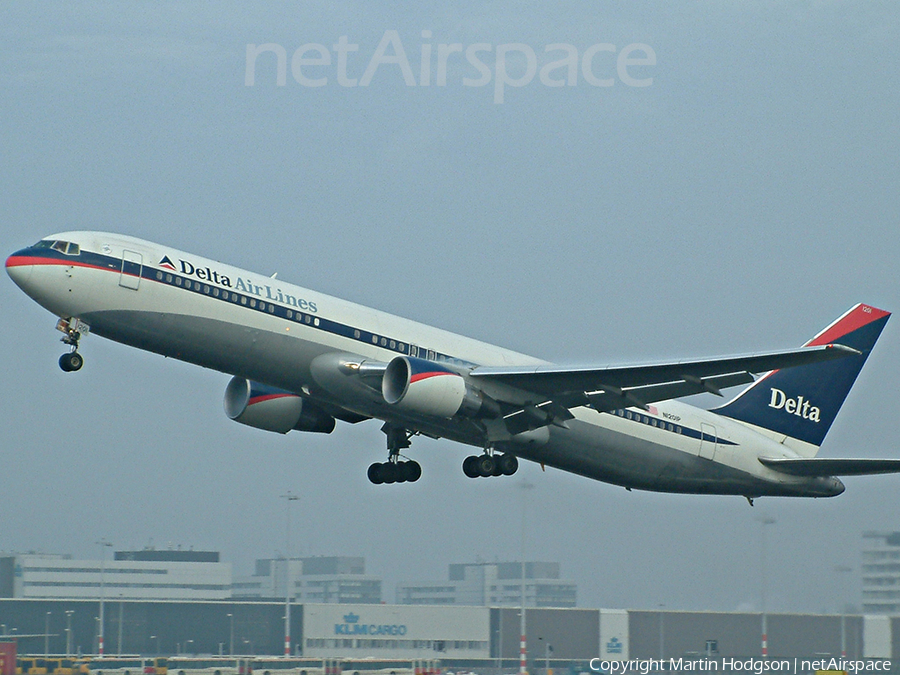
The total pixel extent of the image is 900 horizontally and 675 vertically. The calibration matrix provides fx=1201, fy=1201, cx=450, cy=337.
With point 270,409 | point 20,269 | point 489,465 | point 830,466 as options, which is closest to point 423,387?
point 489,465

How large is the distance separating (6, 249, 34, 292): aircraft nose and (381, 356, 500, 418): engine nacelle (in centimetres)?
909

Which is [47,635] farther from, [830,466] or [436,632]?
[830,466]

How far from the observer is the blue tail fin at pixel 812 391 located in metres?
39.2

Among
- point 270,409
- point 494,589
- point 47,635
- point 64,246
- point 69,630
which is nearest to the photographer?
point 64,246

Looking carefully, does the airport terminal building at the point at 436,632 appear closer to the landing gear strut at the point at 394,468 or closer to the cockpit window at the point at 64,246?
the landing gear strut at the point at 394,468

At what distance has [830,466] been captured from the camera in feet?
121

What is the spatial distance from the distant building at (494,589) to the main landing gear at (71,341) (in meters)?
78.4

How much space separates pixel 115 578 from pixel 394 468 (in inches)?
2626

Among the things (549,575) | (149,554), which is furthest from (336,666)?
(549,575)

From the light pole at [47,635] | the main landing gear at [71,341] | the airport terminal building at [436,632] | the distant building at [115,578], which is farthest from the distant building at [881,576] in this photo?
the distant building at [115,578]

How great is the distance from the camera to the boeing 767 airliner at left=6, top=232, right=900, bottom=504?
29.6m

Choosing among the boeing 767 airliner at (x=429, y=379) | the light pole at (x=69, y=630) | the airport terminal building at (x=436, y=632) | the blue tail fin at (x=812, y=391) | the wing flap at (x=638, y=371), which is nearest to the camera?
the wing flap at (x=638, y=371)

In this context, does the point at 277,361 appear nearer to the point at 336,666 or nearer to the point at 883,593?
the point at 336,666

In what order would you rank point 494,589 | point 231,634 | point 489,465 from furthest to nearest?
1. point 494,589
2. point 231,634
3. point 489,465
